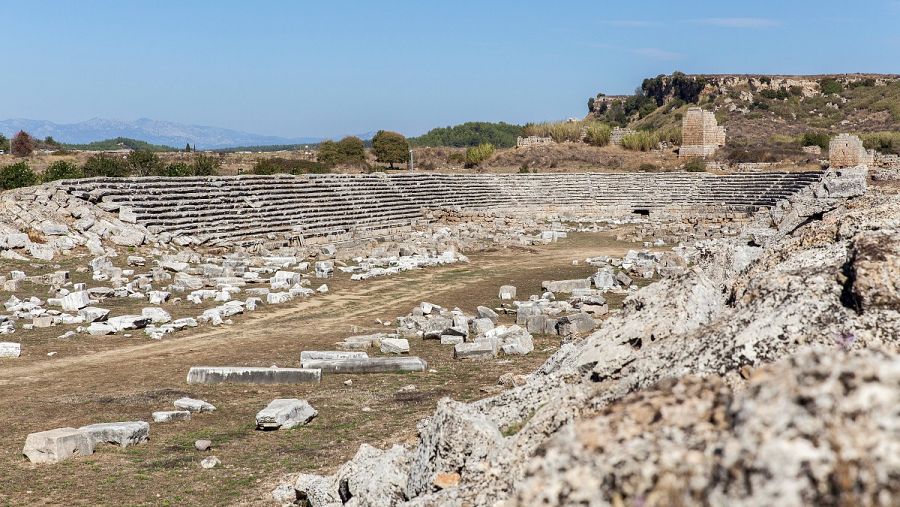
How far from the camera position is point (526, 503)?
3107 millimetres

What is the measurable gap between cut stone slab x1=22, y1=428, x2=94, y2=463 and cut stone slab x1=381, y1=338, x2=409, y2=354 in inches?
251

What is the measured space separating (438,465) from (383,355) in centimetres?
933

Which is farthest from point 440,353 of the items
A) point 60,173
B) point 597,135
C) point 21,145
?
point 21,145

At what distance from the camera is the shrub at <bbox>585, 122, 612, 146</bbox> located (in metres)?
67.1

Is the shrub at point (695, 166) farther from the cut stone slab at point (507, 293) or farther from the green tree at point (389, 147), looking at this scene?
the cut stone slab at point (507, 293)

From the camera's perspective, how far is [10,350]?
48.1 feet

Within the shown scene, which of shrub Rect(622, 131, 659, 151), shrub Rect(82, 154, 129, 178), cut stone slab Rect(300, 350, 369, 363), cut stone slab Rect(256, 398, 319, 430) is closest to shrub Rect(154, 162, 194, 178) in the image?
shrub Rect(82, 154, 129, 178)

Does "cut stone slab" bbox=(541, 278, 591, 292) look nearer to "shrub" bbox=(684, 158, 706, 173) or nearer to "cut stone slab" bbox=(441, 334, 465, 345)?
"cut stone slab" bbox=(441, 334, 465, 345)

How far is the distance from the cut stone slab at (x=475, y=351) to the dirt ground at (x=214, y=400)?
0.74ft

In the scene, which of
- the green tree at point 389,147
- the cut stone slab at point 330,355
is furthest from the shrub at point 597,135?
the cut stone slab at point 330,355

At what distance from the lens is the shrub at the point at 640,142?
6450 cm

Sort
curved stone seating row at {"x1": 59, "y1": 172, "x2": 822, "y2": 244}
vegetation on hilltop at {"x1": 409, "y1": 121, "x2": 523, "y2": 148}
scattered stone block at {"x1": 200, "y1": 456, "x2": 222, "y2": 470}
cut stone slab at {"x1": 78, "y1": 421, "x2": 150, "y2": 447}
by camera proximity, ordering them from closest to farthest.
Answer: scattered stone block at {"x1": 200, "y1": 456, "x2": 222, "y2": 470}
cut stone slab at {"x1": 78, "y1": 421, "x2": 150, "y2": 447}
curved stone seating row at {"x1": 59, "y1": 172, "x2": 822, "y2": 244}
vegetation on hilltop at {"x1": 409, "y1": 121, "x2": 523, "y2": 148}

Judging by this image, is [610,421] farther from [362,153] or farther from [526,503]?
[362,153]

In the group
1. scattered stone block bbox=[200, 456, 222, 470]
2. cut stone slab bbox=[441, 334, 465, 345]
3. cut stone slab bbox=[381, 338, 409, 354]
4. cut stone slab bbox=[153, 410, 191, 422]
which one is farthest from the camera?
cut stone slab bbox=[441, 334, 465, 345]
